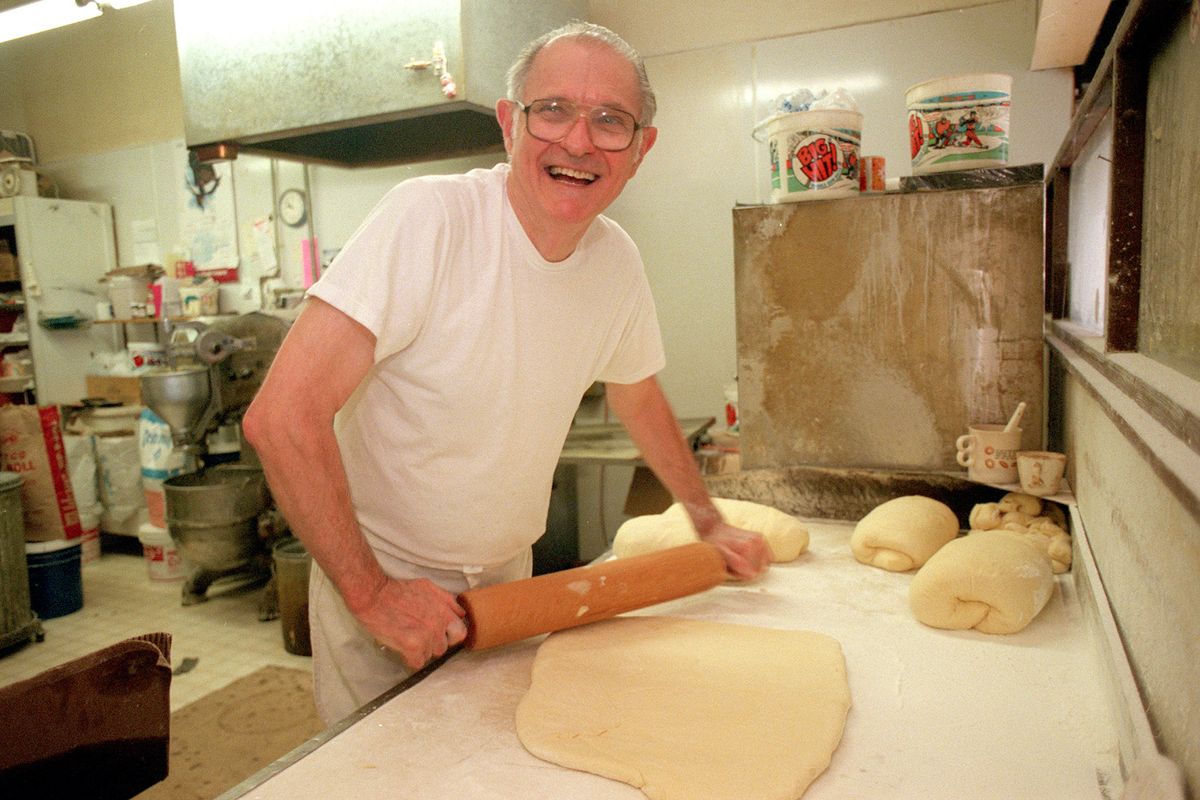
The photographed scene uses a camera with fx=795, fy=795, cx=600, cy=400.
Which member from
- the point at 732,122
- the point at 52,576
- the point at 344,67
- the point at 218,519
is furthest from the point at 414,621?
the point at 52,576

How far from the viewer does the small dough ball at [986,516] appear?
166 cm

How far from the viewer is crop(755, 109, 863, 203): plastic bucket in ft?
5.96

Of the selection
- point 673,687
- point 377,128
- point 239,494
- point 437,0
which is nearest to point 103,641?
point 239,494

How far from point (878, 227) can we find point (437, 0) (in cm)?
175

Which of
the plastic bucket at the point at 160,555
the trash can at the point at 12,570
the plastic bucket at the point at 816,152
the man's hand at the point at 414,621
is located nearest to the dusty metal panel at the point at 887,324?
the plastic bucket at the point at 816,152

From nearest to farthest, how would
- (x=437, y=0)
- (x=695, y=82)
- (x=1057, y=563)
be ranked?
(x=1057, y=563), (x=437, y=0), (x=695, y=82)

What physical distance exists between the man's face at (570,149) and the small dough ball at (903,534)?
842 millimetres

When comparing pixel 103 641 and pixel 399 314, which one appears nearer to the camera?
pixel 399 314

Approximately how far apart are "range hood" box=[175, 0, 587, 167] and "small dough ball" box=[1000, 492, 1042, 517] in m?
2.07

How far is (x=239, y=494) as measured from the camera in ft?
11.5

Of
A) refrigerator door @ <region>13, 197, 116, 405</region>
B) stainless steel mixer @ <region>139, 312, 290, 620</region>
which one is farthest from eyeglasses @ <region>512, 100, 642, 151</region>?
refrigerator door @ <region>13, 197, 116, 405</region>

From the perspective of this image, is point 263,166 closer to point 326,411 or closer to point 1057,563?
point 326,411

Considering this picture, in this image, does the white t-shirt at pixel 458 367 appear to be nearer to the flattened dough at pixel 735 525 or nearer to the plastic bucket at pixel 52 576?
the flattened dough at pixel 735 525

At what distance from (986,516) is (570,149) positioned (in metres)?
1.15
